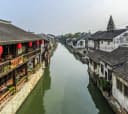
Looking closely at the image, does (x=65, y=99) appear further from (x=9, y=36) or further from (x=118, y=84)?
(x=9, y=36)

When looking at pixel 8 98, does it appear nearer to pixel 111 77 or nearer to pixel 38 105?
pixel 38 105

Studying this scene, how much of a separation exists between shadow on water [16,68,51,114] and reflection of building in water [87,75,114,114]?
4359 mm

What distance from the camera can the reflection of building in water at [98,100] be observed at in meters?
17.4

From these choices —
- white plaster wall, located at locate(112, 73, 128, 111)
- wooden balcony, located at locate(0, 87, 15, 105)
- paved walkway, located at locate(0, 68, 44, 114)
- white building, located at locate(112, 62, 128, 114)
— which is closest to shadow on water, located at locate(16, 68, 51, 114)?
A: paved walkway, located at locate(0, 68, 44, 114)

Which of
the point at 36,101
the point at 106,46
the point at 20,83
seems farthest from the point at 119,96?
the point at 106,46

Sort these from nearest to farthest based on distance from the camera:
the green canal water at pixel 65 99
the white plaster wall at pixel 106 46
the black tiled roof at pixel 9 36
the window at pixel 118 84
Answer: the black tiled roof at pixel 9 36 < the window at pixel 118 84 < the green canal water at pixel 65 99 < the white plaster wall at pixel 106 46

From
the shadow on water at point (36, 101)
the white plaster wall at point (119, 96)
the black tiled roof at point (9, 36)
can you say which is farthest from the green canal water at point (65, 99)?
the black tiled roof at point (9, 36)

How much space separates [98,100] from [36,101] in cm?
526

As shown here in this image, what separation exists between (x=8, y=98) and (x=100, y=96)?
9.14 metres

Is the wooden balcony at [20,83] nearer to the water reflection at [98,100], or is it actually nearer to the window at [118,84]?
the water reflection at [98,100]

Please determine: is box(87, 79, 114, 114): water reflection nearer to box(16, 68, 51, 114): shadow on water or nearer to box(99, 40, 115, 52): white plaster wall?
box(16, 68, 51, 114): shadow on water

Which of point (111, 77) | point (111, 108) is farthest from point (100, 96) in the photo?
point (111, 108)

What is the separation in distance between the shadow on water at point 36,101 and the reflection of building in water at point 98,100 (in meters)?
→ 4.36

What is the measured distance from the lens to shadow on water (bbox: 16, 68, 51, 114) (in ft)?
56.9
